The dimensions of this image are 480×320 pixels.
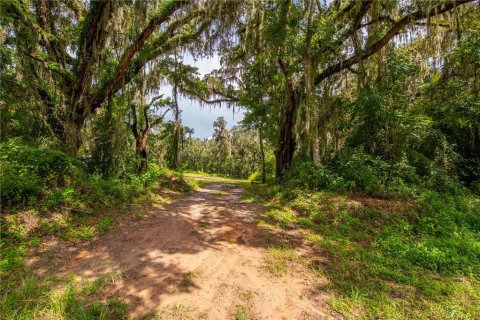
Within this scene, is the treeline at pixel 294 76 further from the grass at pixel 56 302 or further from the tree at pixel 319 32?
the grass at pixel 56 302

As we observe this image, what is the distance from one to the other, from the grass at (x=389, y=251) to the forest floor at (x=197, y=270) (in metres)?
0.19

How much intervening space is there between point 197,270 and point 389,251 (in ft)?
10.9

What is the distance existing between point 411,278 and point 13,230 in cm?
608

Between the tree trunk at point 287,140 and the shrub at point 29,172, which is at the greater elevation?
the tree trunk at point 287,140

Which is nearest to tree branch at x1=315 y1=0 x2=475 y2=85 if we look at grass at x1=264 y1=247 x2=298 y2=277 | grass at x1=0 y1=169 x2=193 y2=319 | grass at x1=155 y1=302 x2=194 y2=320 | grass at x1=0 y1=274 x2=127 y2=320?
grass at x1=264 y1=247 x2=298 y2=277

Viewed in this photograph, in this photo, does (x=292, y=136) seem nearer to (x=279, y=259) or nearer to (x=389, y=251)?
(x=389, y=251)

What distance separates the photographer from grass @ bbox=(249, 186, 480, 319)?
268 cm

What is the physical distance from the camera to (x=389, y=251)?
13.4 feet

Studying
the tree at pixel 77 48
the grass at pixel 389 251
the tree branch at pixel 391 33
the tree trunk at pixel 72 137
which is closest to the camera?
the grass at pixel 389 251

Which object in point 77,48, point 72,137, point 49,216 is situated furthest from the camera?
point 77,48

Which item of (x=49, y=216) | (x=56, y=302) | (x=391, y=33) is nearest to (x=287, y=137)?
(x=391, y=33)

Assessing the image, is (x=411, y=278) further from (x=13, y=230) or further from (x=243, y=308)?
(x=13, y=230)

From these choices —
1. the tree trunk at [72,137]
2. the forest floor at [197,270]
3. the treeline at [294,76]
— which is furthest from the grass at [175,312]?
the tree trunk at [72,137]

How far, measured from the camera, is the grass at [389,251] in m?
2.68
